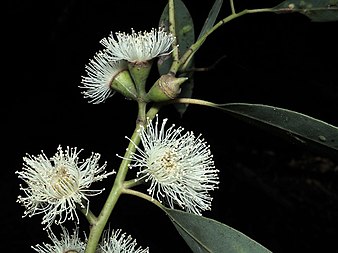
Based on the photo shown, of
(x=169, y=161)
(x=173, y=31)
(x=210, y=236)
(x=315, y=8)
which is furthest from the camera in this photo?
(x=315, y=8)

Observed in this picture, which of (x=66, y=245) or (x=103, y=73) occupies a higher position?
(x=103, y=73)

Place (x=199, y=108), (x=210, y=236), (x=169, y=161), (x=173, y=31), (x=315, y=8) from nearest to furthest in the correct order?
(x=210, y=236) → (x=169, y=161) → (x=173, y=31) → (x=315, y=8) → (x=199, y=108)

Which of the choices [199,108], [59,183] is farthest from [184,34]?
[199,108]

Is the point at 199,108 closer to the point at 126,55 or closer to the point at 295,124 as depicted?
the point at 126,55

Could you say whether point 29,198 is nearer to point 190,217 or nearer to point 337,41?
point 190,217

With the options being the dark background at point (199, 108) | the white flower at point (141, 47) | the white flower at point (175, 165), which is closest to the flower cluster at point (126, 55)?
the white flower at point (141, 47)

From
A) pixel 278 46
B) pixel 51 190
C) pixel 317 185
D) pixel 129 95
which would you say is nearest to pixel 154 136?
pixel 129 95
